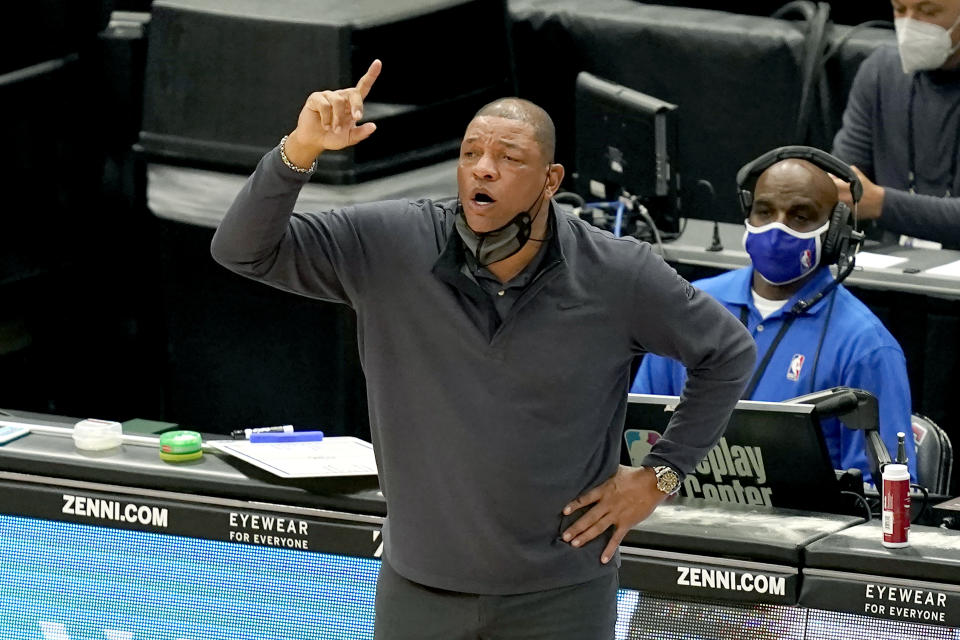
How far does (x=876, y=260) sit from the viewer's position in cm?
550

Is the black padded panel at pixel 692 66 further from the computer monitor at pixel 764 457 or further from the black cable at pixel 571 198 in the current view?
the computer monitor at pixel 764 457

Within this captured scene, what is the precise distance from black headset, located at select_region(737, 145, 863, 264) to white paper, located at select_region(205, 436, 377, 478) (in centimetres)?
139

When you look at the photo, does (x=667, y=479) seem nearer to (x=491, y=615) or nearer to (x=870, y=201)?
(x=491, y=615)

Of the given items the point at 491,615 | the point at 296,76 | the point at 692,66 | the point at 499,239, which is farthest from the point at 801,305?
the point at 692,66

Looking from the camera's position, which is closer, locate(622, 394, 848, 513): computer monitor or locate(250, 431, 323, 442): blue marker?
locate(622, 394, 848, 513): computer monitor

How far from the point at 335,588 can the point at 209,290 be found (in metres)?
2.60

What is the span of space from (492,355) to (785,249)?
1676 millimetres

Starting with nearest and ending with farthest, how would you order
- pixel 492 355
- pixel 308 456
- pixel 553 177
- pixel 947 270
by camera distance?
pixel 492 355, pixel 553 177, pixel 308 456, pixel 947 270

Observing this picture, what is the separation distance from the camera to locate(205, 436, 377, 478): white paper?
3.66 meters

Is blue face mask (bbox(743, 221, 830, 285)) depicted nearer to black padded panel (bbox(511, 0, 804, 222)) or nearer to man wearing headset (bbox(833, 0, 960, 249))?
man wearing headset (bbox(833, 0, 960, 249))

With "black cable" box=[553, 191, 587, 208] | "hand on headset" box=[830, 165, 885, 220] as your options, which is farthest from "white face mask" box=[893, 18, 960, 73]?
"black cable" box=[553, 191, 587, 208]

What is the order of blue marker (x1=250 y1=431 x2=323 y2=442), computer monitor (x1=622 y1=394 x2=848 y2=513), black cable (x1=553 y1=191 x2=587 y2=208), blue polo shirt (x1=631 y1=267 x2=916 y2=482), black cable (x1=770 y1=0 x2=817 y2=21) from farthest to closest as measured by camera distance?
black cable (x1=770 y1=0 x2=817 y2=21), black cable (x1=553 y1=191 x2=587 y2=208), blue polo shirt (x1=631 y1=267 x2=916 y2=482), blue marker (x1=250 y1=431 x2=323 y2=442), computer monitor (x1=622 y1=394 x2=848 y2=513)

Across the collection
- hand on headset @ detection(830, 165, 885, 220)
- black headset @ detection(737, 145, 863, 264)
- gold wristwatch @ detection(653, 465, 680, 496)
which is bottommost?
gold wristwatch @ detection(653, 465, 680, 496)

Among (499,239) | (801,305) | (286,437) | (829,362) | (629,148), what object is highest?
(499,239)
